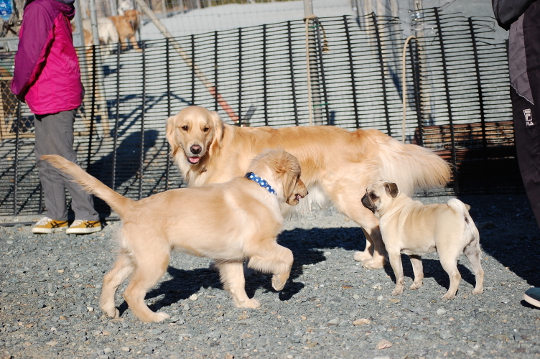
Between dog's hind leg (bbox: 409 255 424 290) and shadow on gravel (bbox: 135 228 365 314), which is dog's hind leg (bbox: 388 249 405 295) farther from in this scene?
shadow on gravel (bbox: 135 228 365 314)

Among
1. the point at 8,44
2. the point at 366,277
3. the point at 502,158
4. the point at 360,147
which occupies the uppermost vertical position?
the point at 8,44

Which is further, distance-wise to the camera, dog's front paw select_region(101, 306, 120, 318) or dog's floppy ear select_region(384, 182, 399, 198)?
dog's floppy ear select_region(384, 182, 399, 198)

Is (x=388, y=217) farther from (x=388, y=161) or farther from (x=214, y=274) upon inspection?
(x=214, y=274)

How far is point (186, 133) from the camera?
4.93 metres

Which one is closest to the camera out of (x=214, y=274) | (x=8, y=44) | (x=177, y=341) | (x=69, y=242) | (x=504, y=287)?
(x=177, y=341)

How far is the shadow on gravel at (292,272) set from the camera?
429 cm

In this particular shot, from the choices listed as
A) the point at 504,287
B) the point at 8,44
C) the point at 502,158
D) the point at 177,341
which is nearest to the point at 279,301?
the point at 177,341

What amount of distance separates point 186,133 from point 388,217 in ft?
6.28

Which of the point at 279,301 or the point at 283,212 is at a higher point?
the point at 283,212

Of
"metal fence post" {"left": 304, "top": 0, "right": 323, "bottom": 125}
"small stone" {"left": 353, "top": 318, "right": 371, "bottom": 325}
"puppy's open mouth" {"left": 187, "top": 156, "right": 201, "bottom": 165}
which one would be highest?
"metal fence post" {"left": 304, "top": 0, "right": 323, "bottom": 125}

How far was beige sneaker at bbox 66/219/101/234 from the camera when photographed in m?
6.09

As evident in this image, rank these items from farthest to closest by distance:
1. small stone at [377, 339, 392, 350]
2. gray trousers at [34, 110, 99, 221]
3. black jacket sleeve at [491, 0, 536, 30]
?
1. gray trousers at [34, 110, 99, 221]
2. black jacket sleeve at [491, 0, 536, 30]
3. small stone at [377, 339, 392, 350]

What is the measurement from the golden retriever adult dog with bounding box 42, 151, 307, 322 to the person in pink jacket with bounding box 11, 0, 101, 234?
2466 mm

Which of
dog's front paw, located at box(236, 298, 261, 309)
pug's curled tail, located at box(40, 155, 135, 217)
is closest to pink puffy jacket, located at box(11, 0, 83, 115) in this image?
pug's curled tail, located at box(40, 155, 135, 217)
